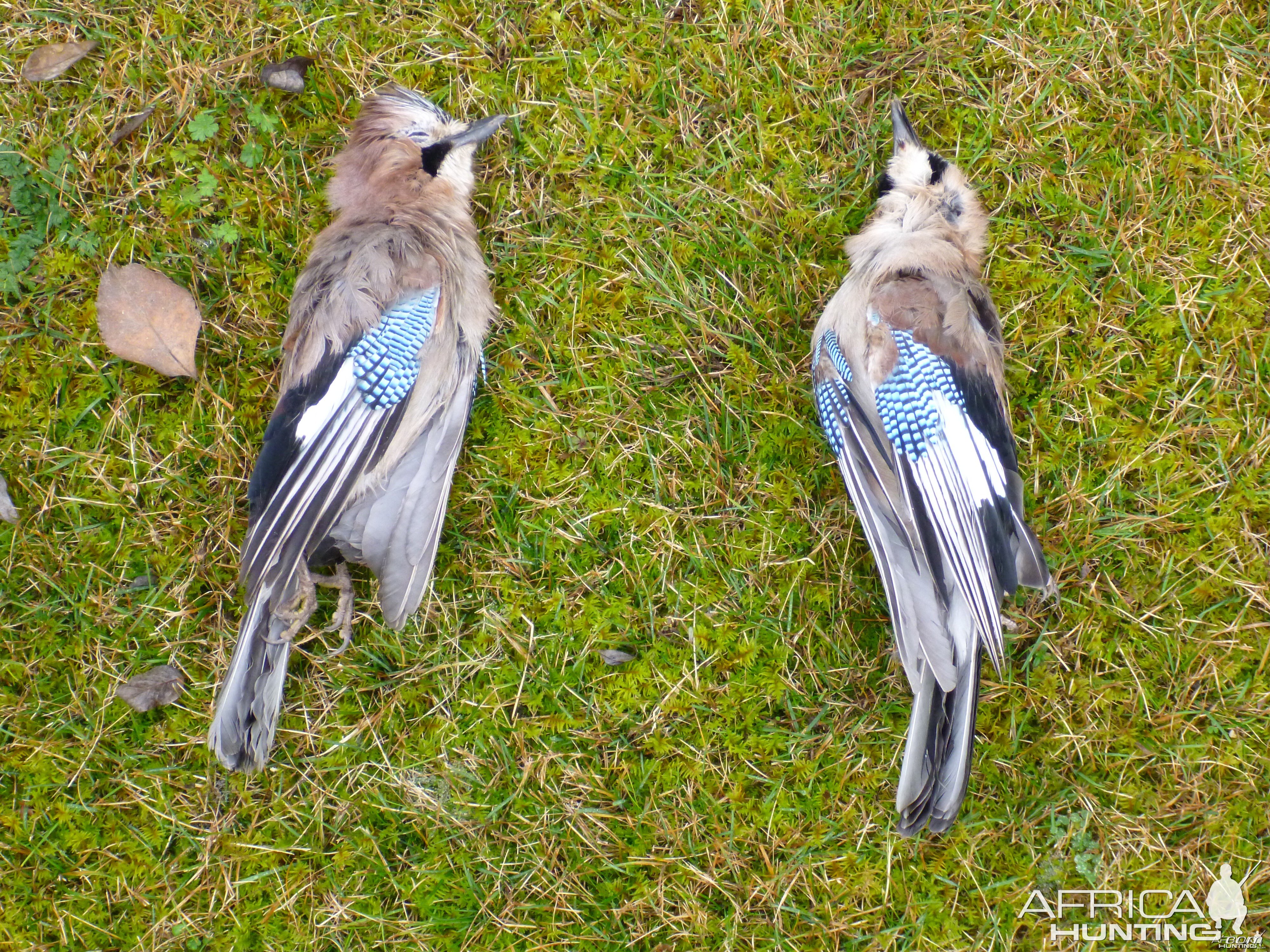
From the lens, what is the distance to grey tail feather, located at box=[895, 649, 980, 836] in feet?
9.91

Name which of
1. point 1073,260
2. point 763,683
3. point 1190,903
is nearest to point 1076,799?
point 1190,903

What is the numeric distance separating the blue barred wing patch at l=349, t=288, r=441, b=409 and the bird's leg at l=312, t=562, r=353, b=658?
0.74 meters

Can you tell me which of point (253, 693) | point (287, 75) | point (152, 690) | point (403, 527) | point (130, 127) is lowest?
point (152, 690)

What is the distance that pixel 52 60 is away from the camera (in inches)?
135

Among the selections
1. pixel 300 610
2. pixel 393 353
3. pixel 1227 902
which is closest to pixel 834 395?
pixel 393 353

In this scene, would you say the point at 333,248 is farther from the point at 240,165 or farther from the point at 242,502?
the point at 242,502

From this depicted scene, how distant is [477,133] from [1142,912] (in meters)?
3.98

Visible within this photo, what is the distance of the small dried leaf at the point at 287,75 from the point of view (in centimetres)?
340

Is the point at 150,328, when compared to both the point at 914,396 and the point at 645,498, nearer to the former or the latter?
the point at 645,498

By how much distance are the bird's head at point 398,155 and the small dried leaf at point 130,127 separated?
881 millimetres

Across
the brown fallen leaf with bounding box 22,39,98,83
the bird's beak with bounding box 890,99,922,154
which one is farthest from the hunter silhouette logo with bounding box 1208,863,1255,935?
the brown fallen leaf with bounding box 22,39,98,83

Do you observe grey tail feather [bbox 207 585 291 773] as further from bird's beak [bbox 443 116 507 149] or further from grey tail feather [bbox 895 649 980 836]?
grey tail feather [bbox 895 649 980 836]

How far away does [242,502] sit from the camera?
3.33 m

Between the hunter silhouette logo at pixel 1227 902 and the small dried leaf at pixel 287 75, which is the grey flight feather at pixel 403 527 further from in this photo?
the hunter silhouette logo at pixel 1227 902
